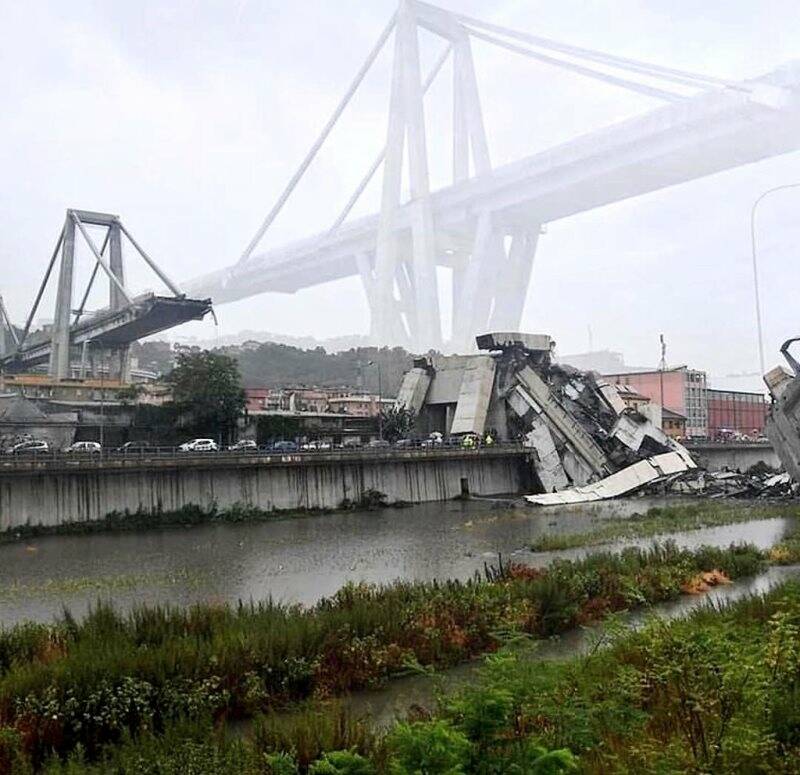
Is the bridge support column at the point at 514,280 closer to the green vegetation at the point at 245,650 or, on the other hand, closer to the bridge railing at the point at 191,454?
the bridge railing at the point at 191,454

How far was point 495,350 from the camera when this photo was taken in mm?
55406

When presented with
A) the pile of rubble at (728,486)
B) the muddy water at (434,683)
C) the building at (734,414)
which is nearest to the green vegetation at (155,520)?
the pile of rubble at (728,486)

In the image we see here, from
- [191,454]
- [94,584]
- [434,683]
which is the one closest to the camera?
[434,683]

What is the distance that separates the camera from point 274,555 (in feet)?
87.4

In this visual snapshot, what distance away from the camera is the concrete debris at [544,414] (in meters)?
48.8

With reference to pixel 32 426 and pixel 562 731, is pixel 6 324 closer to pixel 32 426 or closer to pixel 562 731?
pixel 32 426

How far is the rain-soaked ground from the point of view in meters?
19.7

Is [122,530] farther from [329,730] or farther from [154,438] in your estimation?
[329,730]

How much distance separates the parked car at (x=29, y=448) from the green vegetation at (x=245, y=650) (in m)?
23.9

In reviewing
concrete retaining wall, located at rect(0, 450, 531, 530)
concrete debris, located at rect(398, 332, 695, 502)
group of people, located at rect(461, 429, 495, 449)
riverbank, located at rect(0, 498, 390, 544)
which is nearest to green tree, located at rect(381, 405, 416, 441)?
concrete debris, located at rect(398, 332, 695, 502)

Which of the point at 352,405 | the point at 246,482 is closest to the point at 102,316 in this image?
the point at 352,405

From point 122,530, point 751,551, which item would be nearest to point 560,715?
point 751,551

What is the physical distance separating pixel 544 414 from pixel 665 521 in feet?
67.8

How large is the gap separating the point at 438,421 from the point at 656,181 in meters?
51.5
